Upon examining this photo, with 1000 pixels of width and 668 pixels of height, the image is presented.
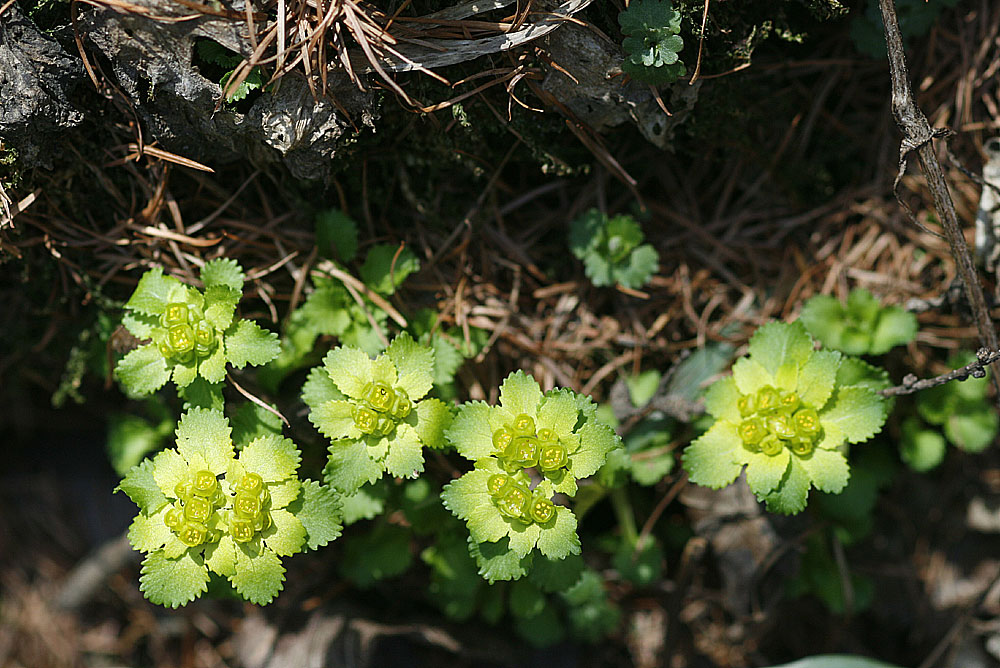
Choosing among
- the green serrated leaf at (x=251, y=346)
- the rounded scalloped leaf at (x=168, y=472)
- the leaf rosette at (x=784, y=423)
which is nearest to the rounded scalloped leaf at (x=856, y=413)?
the leaf rosette at (x=784, y=423)

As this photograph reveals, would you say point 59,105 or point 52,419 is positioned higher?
point 59,105

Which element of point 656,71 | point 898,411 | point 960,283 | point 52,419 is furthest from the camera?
point 52,419

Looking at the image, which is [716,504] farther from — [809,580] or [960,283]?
[960,283]

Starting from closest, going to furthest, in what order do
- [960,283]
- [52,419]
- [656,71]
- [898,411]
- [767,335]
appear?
1. [656,71]
2. [767,335]
3. [960,283]
4. [898,411]
5. [52,419]

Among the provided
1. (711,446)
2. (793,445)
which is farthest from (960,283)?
(711,446)

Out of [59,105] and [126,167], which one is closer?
[59,105]

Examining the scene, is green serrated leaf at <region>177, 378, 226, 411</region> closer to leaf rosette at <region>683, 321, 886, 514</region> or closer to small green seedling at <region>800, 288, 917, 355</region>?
leaf rosette at <region>683, 321, 886, 514</region>

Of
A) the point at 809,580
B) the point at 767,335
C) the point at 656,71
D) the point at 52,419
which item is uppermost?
the point at 656,71

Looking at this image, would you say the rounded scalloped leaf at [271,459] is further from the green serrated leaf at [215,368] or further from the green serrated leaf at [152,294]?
the green serrated leaf at [152,294]
